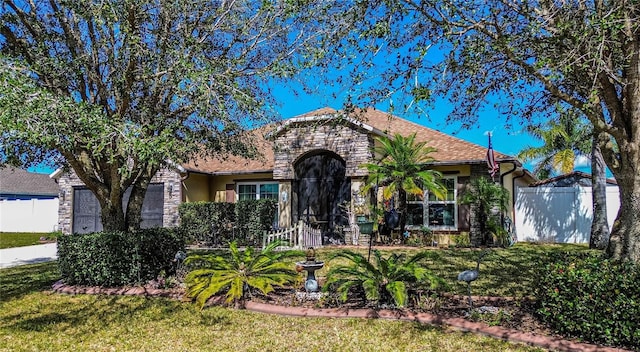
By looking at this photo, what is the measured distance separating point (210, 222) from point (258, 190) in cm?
290

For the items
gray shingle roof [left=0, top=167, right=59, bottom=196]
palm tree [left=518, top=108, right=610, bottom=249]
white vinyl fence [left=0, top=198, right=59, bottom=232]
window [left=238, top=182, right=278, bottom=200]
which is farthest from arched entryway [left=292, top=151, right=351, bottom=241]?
gray shingle roof [left=0, top=167, right=59, bottom=196]

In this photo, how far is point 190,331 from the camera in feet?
18.0

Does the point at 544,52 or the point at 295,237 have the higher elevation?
the point at 544,52

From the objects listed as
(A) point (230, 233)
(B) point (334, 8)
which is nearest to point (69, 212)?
(A) point (230, 233)

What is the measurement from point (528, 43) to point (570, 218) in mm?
13461

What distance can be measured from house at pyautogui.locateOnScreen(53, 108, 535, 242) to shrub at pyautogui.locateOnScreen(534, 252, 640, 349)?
871 cm

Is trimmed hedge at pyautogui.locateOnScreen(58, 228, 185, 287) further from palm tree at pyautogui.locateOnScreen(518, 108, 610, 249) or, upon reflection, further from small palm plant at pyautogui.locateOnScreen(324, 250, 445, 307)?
palm tree at pyautogui.locateOnScreen(518, 108, 610, 249)

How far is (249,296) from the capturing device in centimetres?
693

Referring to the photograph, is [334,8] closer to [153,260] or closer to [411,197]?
[153,260]

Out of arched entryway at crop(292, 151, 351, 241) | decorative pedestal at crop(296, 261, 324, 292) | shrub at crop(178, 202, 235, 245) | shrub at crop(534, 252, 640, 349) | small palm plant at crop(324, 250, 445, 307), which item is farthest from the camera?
arched entryway at crop(292, 151, 351, 241)

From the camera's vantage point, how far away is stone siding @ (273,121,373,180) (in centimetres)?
1470

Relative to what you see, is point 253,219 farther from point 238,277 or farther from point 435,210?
point 238,277

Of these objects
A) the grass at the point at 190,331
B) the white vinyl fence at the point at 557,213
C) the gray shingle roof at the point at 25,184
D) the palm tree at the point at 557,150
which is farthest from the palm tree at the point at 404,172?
the gray shingle roof at the point at 25,184

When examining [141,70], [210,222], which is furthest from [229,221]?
[141,70]
